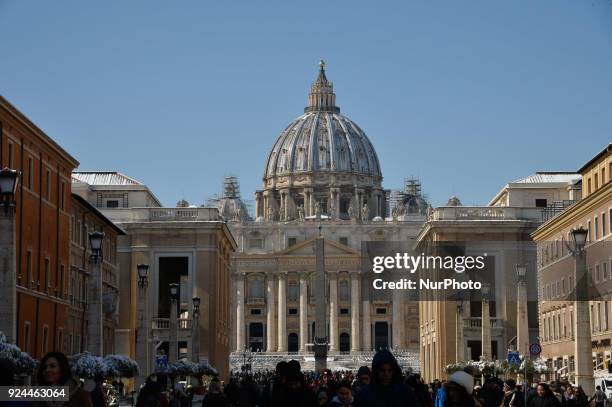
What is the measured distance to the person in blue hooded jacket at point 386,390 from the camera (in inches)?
480

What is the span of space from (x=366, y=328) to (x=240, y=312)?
16304 millimetres

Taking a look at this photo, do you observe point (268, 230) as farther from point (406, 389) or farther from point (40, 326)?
point (406, 389)

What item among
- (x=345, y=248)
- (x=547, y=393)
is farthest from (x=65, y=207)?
(x=345, y=248)

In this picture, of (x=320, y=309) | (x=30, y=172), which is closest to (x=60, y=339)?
(x=30, y=172)

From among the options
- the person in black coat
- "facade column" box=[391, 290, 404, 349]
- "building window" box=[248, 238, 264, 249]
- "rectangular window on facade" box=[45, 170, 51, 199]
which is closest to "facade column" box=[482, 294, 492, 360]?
"rectangular window on facade" box=[45, 170, 51, 199]

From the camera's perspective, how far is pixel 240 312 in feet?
611

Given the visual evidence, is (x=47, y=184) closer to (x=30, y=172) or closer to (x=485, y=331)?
(x=30, y=172)

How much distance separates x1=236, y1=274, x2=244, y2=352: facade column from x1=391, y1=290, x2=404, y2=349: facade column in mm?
20287

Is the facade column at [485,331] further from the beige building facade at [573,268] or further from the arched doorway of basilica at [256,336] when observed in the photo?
the arched doorway of basilica at [256,336]

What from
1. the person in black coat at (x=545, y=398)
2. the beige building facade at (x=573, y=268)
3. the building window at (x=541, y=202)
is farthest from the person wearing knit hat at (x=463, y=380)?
the building window at (x=541, y=202)

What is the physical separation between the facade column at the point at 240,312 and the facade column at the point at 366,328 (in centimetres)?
1562

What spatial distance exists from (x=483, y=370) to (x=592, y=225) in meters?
10.6

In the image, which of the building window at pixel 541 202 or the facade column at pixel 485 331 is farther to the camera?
the building window at pixel 541 202

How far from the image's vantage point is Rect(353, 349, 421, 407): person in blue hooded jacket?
1220 cm
